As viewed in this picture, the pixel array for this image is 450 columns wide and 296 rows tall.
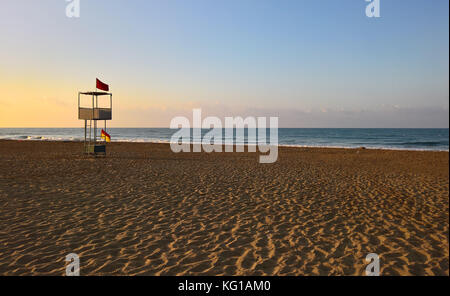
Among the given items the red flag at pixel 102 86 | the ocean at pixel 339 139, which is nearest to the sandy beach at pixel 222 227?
the red flag at pixel 102 86

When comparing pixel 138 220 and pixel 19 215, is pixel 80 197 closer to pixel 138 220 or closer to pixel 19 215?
pixel 19 215

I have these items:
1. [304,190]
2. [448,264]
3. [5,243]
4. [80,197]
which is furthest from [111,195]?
[448,264]

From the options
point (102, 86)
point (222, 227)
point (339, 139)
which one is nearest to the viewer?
point (222, 227)

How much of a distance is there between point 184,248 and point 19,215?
485cm

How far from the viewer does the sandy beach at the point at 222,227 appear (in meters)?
4.46

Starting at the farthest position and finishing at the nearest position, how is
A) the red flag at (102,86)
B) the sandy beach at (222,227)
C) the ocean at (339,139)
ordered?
1. the ocean at (339,139)
2. the red flag at (102,86)
3. the sandy beach at (222,227)

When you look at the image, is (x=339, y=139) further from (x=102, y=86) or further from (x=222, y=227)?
(x=222, y=227)

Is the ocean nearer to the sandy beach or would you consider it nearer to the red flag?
the red flag

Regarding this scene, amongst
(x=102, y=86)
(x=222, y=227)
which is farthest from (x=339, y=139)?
(x=222, y=227)

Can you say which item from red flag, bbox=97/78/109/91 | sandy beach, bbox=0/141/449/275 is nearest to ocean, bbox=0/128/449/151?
red flag, bbox=97/78/109/91

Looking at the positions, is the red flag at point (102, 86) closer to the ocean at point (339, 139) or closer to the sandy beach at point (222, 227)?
the sandy beach at point (222, 227)

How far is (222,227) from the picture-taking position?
20.2 ft

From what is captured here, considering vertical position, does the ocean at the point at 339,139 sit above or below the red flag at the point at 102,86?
below
